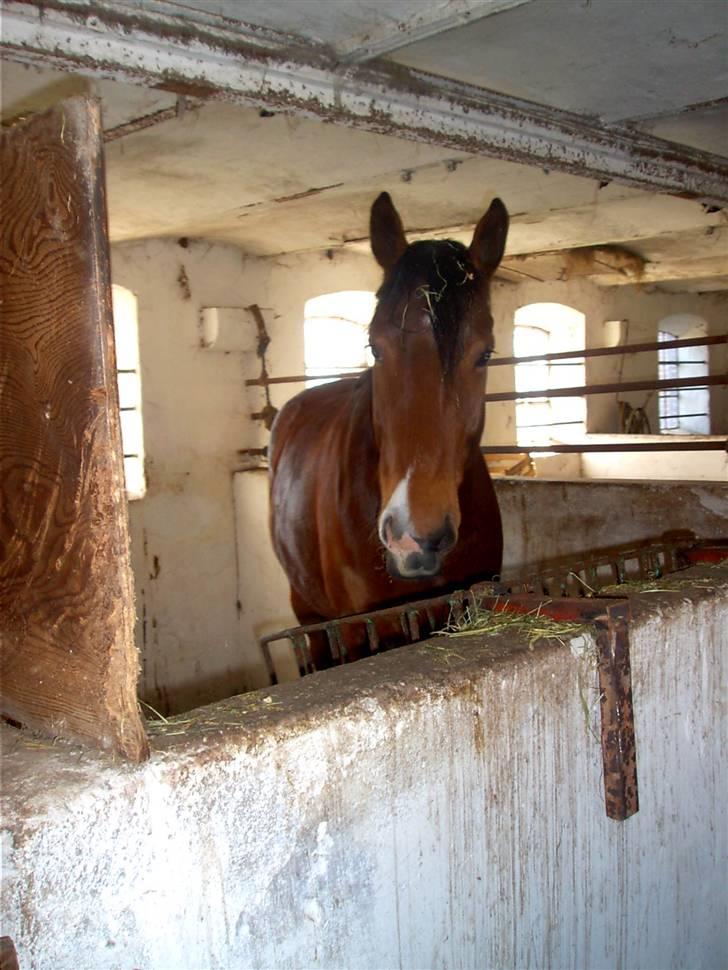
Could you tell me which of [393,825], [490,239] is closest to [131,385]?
[490,239]

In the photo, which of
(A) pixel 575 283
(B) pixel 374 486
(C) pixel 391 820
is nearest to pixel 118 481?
(C) pixel 391 820

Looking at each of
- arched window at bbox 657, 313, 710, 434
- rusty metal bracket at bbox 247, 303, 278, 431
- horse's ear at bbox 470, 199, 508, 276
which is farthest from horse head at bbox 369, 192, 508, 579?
arched window at bbox 657, 313, 710, 434

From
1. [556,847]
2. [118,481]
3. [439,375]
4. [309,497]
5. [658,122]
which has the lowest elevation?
[556,847]

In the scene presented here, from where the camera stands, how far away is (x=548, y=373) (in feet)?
27.0

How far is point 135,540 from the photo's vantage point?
5.41 m

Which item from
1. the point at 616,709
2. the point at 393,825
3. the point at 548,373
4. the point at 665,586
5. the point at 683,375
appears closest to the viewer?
the point at 393,825

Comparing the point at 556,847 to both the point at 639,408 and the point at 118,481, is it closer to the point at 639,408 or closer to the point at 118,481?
the point at 118,481

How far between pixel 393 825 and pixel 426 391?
1.25 m

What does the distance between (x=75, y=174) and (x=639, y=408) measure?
8667 mm

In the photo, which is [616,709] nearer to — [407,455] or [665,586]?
[665,586]

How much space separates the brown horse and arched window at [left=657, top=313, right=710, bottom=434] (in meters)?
7.04

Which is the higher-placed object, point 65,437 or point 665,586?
point 65,437

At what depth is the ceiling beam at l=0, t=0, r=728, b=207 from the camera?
Result: 70.4 inches

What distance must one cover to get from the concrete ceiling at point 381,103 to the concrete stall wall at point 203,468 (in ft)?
1.68
